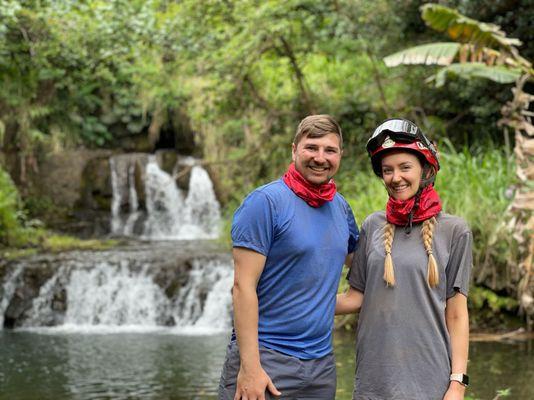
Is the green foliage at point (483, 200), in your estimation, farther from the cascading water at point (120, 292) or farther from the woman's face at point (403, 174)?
the woman's face at point (403, 174)

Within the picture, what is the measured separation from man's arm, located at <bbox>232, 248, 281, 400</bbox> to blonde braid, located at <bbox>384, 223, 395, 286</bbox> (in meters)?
0.47

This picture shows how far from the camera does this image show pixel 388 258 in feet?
10.2

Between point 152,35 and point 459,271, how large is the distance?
43.2ft

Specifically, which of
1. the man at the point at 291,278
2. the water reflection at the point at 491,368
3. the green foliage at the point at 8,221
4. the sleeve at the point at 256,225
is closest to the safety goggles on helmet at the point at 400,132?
the man at the point at 291,278

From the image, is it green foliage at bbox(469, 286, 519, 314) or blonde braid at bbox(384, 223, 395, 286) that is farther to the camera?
green foliage at bbox(469, 286, 519, 314)

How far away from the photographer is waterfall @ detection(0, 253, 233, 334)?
1286 cm

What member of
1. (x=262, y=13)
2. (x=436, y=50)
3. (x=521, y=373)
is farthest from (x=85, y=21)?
(x=521, y=373)

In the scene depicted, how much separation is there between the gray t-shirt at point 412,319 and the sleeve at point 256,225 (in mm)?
456

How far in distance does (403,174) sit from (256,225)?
62 centimetres

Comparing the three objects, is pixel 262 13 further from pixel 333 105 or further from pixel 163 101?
pixel 163 101

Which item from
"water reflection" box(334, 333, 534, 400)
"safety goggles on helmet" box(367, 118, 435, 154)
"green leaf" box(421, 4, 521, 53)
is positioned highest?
"green leaf" box(421, 4, 521, 53)

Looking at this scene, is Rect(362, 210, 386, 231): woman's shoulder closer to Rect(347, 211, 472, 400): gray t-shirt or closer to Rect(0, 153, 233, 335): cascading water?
Rect(347, 211, 472, 400): gray t-shirt

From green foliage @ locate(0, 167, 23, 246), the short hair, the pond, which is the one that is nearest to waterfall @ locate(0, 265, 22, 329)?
the pond

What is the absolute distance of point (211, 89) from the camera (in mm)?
15070
